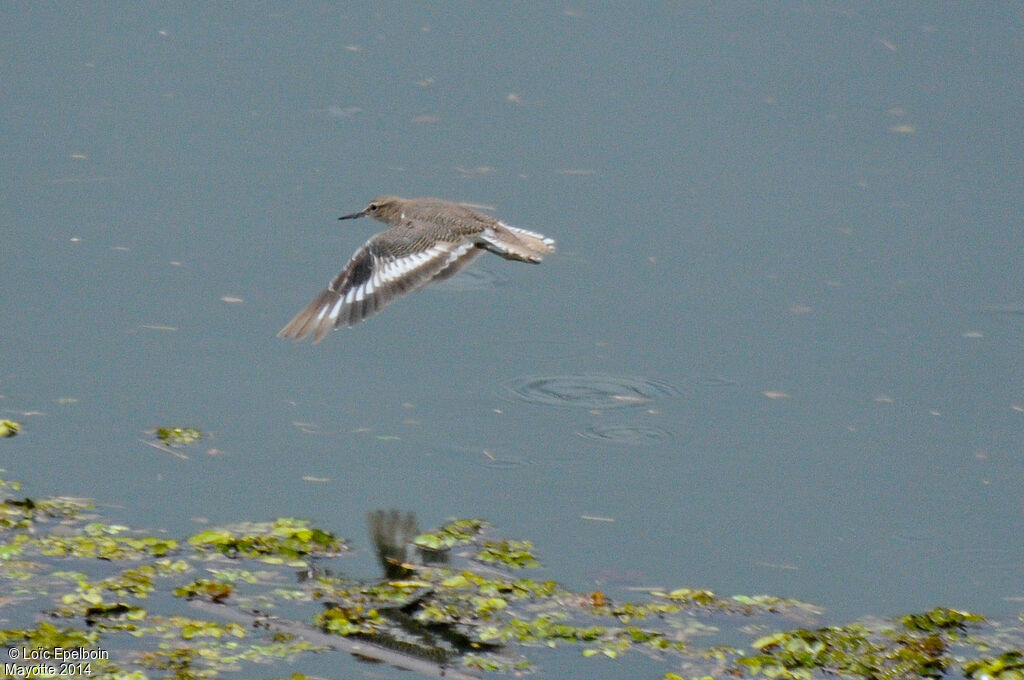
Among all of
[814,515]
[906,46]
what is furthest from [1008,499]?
[906,46]

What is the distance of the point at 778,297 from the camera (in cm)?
1014

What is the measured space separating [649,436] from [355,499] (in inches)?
69.1

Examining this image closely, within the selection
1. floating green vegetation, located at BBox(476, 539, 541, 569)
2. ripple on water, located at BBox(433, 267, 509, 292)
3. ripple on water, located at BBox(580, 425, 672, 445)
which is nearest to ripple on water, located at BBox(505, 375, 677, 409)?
ripple on water, located at BBox(580, 425, 672, 445)

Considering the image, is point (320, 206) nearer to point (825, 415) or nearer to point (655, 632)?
point (825, 415)

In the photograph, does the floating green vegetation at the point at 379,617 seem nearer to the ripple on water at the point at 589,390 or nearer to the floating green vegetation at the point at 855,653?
the floating green vegetation at the point at 855,653

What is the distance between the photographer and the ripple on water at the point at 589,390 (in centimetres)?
899

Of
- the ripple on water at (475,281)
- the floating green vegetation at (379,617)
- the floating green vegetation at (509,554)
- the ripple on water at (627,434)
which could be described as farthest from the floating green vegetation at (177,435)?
the ripple on water at (475,281)

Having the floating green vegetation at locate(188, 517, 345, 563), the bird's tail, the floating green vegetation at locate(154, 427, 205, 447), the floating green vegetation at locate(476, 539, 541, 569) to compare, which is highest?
the bird's tail

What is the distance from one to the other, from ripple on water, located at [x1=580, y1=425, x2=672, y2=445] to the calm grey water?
2 centimetres

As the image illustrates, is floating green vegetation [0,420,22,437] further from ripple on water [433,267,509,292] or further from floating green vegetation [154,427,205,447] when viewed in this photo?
ripple on water [433,267,509,292]

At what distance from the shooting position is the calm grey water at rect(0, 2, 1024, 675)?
796cm

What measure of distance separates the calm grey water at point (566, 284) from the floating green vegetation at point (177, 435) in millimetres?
116

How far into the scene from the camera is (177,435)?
822cm

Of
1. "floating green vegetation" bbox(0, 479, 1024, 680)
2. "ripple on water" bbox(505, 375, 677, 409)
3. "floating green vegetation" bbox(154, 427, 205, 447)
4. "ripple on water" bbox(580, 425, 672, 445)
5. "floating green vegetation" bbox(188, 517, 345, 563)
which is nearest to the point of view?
"floating green vegetation" bbox(0, 479, 1024, 680)
